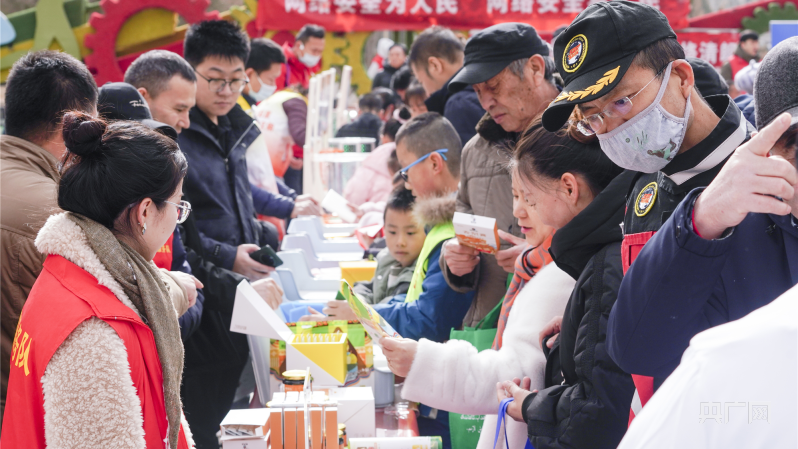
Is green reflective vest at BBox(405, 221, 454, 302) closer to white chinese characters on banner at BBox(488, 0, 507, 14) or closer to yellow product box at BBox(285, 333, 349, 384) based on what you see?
yellow product box at BBox(285, 333, 349, 384)

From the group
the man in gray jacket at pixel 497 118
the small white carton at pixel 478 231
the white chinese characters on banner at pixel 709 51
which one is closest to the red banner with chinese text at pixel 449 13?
the white chinese characters on banner at pixel 709 51

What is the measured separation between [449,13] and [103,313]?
35.0 feet

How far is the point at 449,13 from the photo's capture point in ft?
36.6

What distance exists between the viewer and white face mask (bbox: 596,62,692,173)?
1.20m

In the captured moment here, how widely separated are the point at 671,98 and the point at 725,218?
0.40m

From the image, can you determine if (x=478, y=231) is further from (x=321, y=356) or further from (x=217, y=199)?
(x=217, y=199)

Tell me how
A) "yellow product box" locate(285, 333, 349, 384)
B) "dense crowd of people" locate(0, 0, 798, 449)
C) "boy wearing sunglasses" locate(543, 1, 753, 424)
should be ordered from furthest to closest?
"yellow product box" locate(285, 333, 349, 384) → "boy wearing sunglasses" locate(543, 1, 753, 424) → "dense crowd of people" locate(0, 0, 798, 449)

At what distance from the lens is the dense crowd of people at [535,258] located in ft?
2.80

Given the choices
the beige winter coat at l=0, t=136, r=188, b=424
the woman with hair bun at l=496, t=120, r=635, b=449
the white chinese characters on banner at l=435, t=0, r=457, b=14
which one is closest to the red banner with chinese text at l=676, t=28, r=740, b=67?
the white chinese characters on banner at l=435, t=0, r=457, b=14

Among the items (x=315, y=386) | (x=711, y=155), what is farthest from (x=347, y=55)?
(x=711, y=155)

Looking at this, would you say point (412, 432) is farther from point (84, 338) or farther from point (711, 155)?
point (711, 155)

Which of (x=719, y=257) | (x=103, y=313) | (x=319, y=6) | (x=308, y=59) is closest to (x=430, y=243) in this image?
(x=103, y=313)

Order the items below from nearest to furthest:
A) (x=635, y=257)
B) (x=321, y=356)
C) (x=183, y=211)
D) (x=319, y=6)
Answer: (x=635, y=257)
(x=183, y=211)
(x=321, y=356)
(x=319, y=6)

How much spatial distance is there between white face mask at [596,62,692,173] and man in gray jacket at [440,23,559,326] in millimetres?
1036
